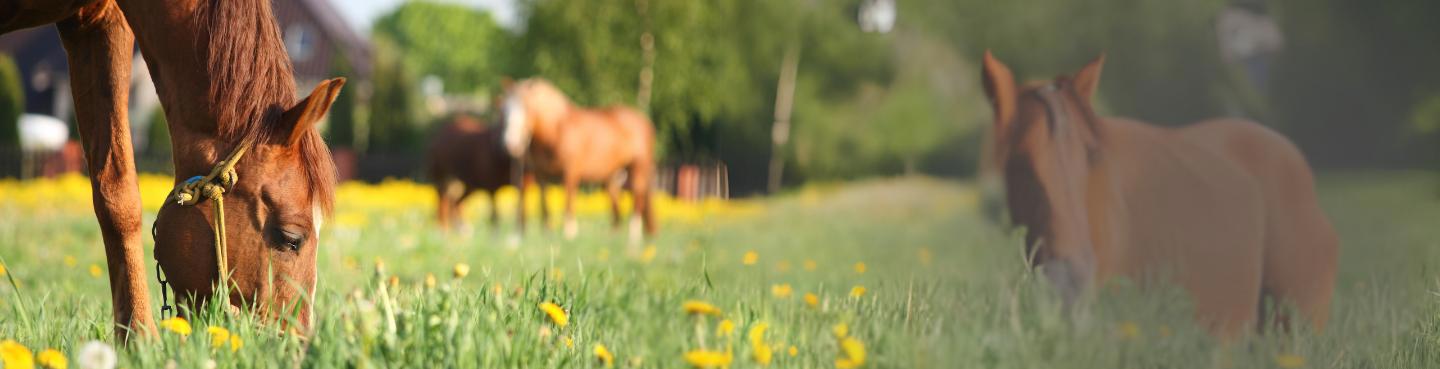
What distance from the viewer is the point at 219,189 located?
2.77 metres

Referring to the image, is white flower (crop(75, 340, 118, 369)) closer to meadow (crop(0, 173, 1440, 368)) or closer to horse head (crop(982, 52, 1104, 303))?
meadow (crop(0, 173, 1440, 368))

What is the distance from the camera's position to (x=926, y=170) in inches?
127

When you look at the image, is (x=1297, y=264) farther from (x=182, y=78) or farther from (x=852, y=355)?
(x=182, y=78)

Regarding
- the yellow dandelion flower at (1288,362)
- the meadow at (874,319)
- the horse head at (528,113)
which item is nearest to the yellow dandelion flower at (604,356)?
the meadow at (874,319)

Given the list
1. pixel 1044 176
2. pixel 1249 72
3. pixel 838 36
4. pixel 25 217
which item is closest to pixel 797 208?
pixel 838 36

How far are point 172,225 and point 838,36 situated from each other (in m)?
2.51

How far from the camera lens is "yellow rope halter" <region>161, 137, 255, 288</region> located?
277cm

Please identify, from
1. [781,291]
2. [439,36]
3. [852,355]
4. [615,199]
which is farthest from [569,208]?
[439,36]

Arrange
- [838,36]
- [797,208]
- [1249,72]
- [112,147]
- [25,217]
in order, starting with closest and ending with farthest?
[1249,72]
[112,147]
[838,36]
[797,208]
[25,217]

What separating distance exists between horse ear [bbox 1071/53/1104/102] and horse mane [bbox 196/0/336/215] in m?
1.74

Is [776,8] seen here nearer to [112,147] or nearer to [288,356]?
[112,147]

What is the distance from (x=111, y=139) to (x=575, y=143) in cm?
710

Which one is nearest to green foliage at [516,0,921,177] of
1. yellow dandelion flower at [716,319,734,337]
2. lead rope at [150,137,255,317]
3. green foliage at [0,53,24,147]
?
yellow dandelion flower at [716,319,734,337]

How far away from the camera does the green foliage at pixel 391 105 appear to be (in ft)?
70.1
